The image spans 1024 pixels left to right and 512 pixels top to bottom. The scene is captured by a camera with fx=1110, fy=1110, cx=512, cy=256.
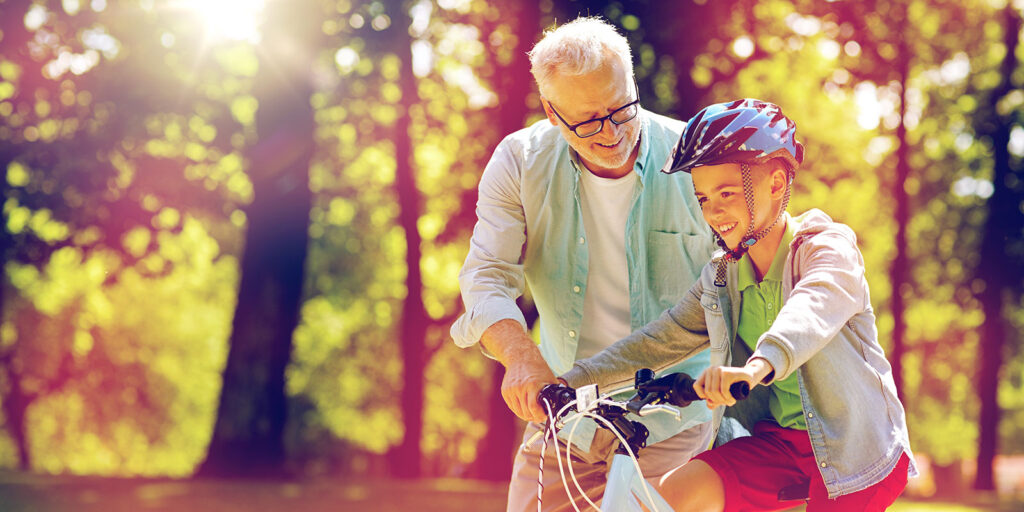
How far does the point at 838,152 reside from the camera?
17.7m

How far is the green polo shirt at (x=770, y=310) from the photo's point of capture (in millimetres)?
3037

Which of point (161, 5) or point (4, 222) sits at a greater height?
point (161, 5)

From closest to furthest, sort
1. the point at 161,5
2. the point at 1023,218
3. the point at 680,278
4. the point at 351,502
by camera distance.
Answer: the point at 680,278 < the point at 351,502 < the point at 161,5 < the point at 1023,218

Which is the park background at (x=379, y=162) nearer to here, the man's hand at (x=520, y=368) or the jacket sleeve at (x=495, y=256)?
the jacket sleeve at (x=495, y=256)

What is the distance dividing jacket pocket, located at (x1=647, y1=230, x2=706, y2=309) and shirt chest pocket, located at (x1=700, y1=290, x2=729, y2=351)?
1.91 feet

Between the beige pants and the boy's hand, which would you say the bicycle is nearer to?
the boy's hand

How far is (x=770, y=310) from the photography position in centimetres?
306

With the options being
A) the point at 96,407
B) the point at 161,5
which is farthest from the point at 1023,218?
the point at 96,407

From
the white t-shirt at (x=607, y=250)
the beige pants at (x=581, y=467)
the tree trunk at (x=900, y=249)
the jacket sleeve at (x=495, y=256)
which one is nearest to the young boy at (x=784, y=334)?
the jacket sleeve at (x=495, y=256)

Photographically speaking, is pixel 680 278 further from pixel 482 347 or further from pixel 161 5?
pixel 161 5

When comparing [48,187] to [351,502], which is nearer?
[351,502]

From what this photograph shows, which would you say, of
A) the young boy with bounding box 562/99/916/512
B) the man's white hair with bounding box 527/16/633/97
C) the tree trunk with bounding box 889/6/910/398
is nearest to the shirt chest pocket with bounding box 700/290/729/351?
the young boy with bounding box 562/99/916/512

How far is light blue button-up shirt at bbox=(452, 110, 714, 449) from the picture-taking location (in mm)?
3719

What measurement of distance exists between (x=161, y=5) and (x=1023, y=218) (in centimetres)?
1363
